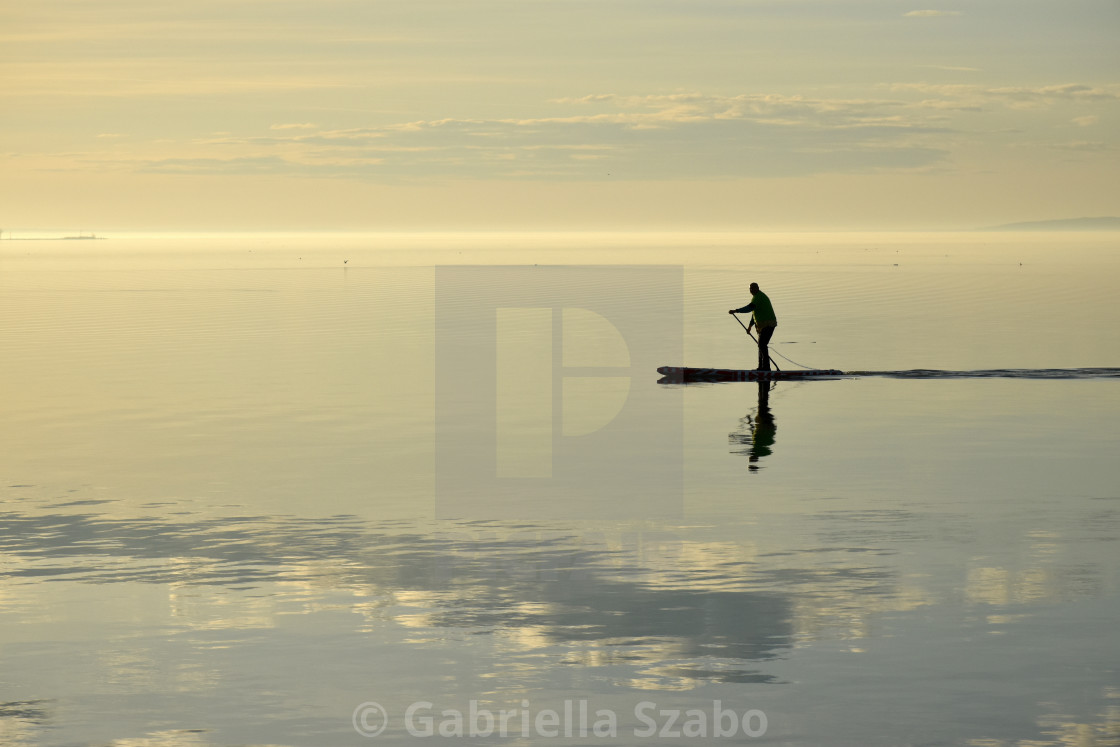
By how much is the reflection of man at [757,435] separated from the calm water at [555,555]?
0.15 m

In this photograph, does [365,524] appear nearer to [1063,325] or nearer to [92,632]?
[92,632]

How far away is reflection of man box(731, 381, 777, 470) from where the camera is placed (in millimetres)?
26938

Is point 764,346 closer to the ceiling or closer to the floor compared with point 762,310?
closer to the floor

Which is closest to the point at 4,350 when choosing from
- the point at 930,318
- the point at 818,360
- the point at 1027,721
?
the point at 818,360

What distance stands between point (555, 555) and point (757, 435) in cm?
1192

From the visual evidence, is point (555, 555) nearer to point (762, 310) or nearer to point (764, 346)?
point (762, 310)

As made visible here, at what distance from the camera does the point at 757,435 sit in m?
29.4

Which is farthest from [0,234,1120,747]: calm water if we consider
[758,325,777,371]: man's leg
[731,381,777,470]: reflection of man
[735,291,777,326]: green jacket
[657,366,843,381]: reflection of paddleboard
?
[735,291,777,326]: green jacket

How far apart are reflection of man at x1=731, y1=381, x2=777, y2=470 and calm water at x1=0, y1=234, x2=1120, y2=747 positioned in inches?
5.7

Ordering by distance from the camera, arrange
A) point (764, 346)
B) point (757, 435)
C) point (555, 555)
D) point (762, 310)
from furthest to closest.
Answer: point (764, 346)
point (762, 310)
point (757, 435)
point (555, 555)

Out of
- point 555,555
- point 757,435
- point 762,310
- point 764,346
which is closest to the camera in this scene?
point 555,555

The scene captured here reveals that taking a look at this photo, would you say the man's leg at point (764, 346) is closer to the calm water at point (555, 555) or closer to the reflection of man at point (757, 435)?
the calm water at point (555, 555)

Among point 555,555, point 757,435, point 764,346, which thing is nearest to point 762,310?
point 764,346

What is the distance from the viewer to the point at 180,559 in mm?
18172
